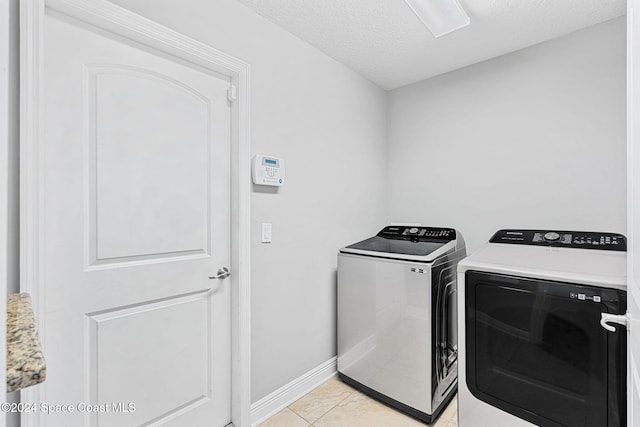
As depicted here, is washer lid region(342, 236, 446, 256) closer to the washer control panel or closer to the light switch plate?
the washer control panel

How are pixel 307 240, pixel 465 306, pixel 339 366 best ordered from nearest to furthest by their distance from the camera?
pixel 465 306 < pixel 307 240 < pixel 339 366

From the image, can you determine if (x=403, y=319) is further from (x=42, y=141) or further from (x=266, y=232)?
(x=42, y=141)

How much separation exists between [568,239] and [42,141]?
8.41 feet

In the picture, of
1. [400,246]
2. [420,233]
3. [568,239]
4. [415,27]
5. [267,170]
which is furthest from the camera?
[420,233]

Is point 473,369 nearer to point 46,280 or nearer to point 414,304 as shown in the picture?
point 414,304

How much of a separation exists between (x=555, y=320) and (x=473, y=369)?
0.47 metres

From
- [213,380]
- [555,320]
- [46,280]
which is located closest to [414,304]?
[555,320]

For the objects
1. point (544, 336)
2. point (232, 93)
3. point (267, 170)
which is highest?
point (232, 93)

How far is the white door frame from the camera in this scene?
3.69ft

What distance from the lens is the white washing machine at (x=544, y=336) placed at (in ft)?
4.02

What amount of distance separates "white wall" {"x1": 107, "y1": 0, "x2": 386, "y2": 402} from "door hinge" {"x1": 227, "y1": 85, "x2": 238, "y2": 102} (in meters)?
0.11

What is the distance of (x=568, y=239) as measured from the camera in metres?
1.73

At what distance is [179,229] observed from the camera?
1.61 meters

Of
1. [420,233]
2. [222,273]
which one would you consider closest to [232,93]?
[222,273]
